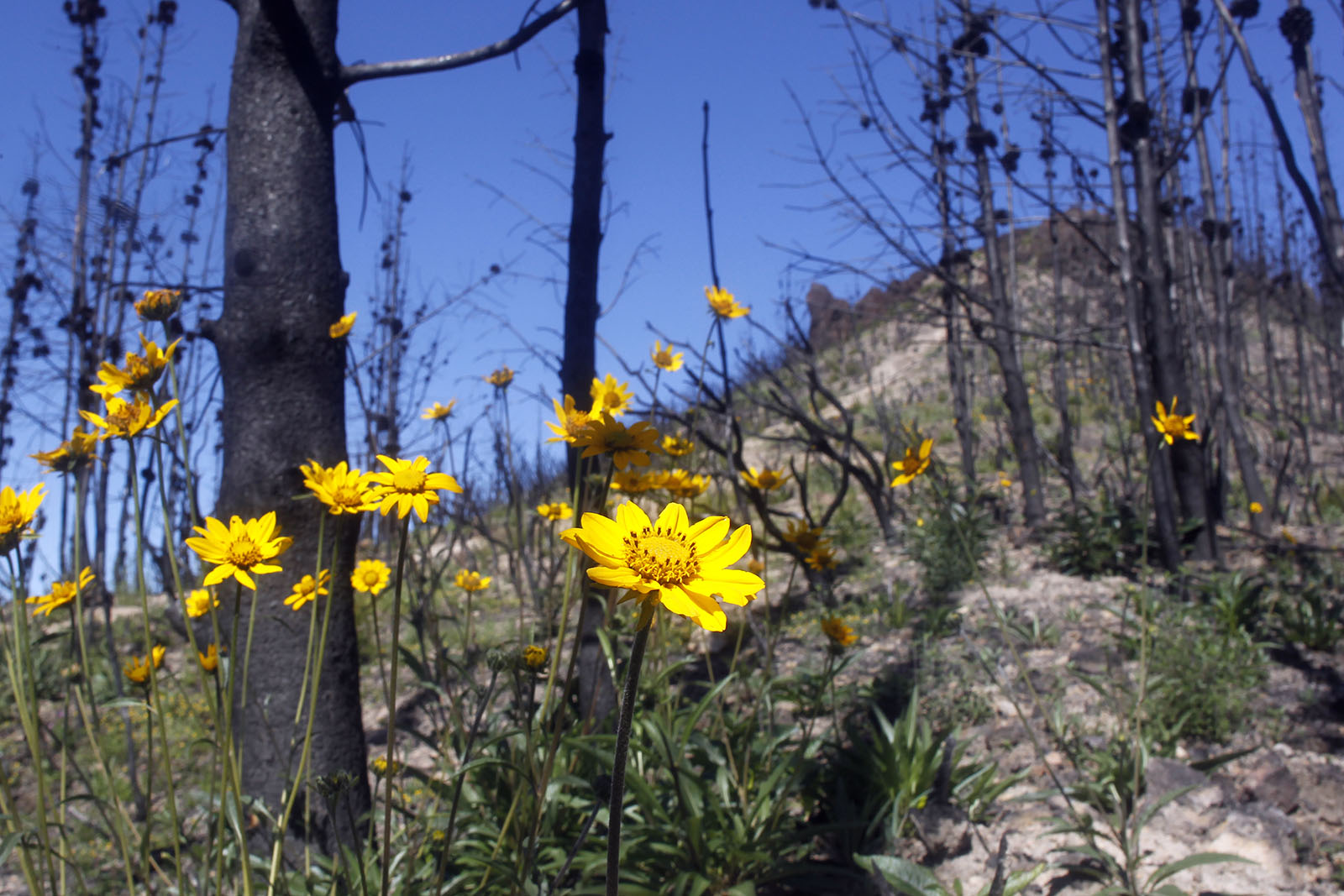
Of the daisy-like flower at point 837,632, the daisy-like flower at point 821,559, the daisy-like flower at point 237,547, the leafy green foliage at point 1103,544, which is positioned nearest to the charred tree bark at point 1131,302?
the leafy green foliage at point 1103,544

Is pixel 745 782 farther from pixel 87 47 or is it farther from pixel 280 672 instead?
pixel 87 47

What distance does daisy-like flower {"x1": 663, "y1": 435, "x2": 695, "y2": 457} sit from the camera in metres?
2.03

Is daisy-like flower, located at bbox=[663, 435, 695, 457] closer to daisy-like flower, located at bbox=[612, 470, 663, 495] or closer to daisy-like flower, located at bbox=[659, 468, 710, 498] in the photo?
daisy-like flower, located at bbox=[659, 468, 710, 498]

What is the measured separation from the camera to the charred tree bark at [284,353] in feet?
6.95

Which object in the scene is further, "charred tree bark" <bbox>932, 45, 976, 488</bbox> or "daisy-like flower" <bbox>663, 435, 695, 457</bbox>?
"charred tree bark" <bbox>932, 45, 976, 488</bbox>

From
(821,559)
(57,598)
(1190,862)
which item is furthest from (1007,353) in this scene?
(57,598)

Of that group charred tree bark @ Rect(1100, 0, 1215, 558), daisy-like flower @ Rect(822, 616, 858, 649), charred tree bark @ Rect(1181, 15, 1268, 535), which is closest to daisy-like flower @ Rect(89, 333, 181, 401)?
daisy-like flower @ Rect(822, 616, 858, 649)

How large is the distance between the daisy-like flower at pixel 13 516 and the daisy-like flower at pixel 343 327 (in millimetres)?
1015

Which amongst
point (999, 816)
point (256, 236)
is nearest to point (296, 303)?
point (256, 236)

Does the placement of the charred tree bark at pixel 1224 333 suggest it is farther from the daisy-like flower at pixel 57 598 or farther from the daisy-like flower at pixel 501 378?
the daisy-like flower at pixel 57 598

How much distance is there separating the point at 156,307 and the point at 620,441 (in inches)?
38.7

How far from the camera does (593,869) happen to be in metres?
1.74

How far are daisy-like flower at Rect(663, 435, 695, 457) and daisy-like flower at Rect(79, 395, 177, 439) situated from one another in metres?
1.15

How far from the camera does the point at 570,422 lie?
1.47 meters
